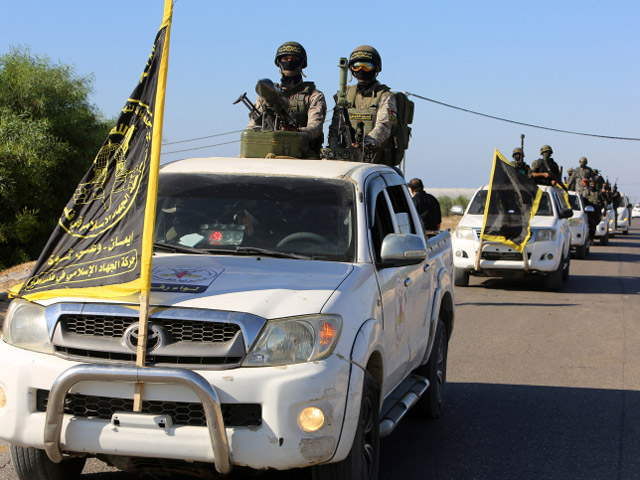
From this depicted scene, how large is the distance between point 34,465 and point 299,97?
5.77m

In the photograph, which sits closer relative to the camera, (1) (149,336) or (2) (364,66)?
(1) (149,336)

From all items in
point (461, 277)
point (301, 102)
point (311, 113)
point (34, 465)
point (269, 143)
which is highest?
point (301, 102)

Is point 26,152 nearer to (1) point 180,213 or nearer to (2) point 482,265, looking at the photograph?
(2) point 482,265

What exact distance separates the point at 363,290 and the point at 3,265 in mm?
16643

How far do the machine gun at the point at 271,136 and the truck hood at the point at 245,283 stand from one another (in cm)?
286

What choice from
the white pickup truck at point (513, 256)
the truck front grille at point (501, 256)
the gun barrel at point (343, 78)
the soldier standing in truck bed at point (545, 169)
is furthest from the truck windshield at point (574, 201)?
the gun barrel at point (343, 78)

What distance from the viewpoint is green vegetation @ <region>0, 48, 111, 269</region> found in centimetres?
1934

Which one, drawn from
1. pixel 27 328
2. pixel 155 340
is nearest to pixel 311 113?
pixel 27 328

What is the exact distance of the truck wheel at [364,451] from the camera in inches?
168

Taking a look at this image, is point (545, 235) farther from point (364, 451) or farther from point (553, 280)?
point (364, 451)

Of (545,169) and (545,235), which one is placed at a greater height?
(545,169)

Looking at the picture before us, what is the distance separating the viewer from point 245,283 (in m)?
4.41

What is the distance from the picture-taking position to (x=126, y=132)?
4.58 m

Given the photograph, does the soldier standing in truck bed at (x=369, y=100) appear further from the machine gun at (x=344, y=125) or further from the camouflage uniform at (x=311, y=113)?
the camouflage uniform at (x=311, y=113)
